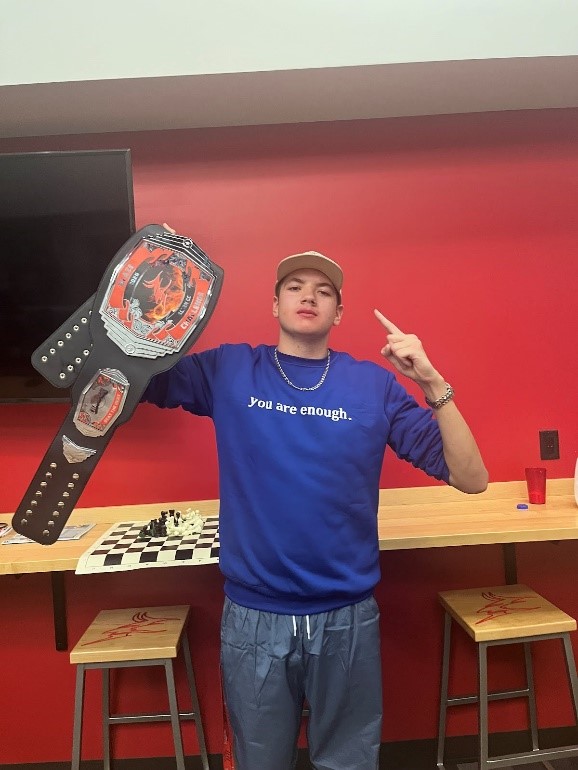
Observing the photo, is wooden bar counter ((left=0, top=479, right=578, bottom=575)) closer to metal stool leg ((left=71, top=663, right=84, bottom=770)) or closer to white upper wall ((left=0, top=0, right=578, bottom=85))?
metal stool leg ((left=71, top=663, right=84, bottom=770))

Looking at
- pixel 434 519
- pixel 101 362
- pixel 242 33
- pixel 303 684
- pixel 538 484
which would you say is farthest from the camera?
pixel 538 484

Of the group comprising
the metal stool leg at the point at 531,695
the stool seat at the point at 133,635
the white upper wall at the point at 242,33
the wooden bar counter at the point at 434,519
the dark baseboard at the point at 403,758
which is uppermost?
the white upper wall at the point at 242,33

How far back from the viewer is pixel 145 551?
1.68 metres

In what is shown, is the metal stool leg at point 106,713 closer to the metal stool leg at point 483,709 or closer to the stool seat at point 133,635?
the stool seat at point 133,635

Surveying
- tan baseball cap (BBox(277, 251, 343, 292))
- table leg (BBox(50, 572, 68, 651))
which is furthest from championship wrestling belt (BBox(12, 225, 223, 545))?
table leg (BBox(50, 572, 68, 651))

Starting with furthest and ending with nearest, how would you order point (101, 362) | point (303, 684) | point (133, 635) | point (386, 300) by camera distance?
point (386, 300) < point (133, 635) < point (303, 684) < point (101, 362)

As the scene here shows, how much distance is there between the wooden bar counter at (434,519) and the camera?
5.47 ft

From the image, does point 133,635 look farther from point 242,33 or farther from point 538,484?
point 242,33

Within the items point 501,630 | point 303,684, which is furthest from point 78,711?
point 501,630

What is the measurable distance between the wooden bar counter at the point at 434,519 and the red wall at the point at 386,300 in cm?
6

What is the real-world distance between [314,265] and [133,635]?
1.27 metres

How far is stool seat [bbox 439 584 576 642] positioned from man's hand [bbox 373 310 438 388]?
92 cm

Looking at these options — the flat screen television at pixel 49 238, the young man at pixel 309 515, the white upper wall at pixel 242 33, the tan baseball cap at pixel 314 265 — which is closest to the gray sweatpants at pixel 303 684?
the young man at pixel 309 515

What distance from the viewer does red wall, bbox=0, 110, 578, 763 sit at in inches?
81.3
